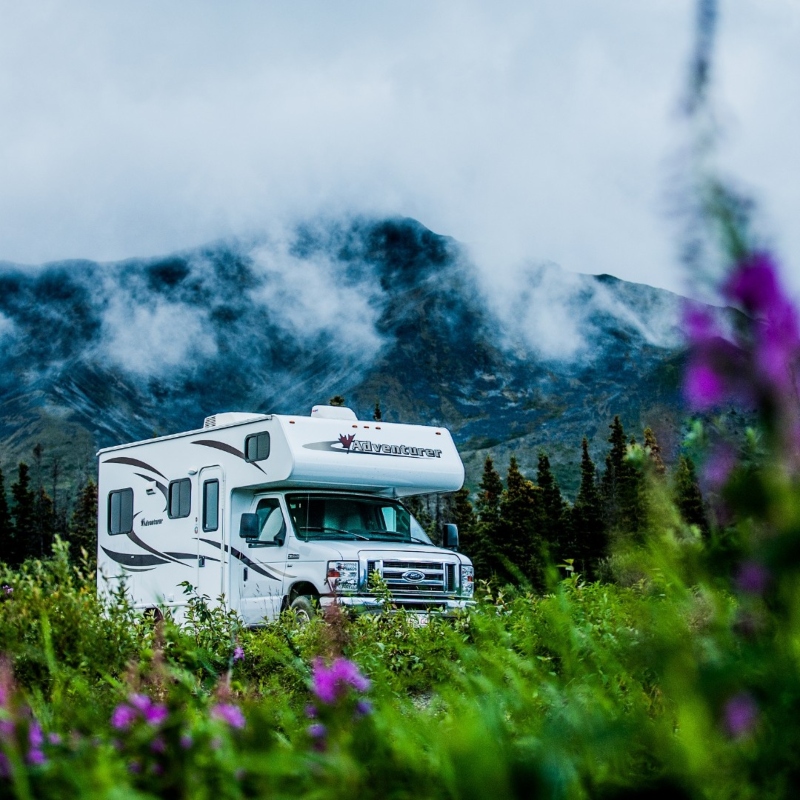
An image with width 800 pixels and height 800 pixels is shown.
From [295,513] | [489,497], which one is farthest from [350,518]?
[489,497]

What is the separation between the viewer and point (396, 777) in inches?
100

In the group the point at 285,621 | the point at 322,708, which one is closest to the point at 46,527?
the point at 285,621

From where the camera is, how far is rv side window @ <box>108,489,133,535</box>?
16066mm

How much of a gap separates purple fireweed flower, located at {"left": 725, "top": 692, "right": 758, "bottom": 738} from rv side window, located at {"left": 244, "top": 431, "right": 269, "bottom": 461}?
38.6ft

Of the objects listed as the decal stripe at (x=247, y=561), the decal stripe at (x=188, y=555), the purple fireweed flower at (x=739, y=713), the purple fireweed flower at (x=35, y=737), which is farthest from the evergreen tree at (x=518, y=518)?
the purple fireweed flower at (x=739, y=713)

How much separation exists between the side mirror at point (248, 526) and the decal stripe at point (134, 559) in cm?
228

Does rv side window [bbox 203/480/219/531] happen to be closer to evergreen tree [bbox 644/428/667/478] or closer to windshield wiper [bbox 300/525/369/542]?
windshield wiper [bbox 300/525/369/542]

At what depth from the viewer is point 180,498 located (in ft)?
49.0

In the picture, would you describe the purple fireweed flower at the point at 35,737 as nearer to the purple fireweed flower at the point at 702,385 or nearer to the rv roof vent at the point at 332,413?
the purple fireweed flower at the point at 702,385

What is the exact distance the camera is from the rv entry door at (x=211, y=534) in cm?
1405

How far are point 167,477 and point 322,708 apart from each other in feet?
42.4

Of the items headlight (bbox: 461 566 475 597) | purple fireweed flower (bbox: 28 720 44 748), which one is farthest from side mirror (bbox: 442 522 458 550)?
purple fireweed flower (bbox: 28 720 44 748)

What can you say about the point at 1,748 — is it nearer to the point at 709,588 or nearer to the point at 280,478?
the point at 709,588

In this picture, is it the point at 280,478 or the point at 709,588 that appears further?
the point at 280,478
